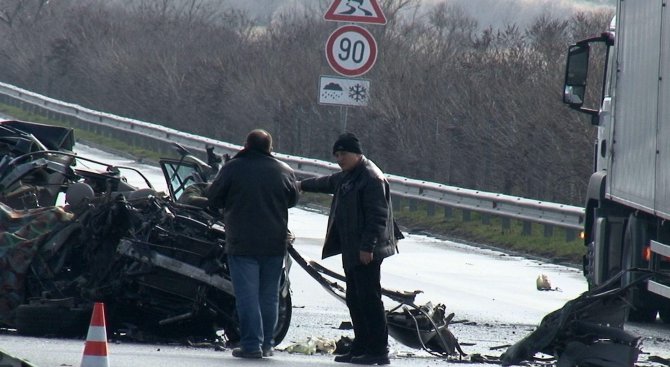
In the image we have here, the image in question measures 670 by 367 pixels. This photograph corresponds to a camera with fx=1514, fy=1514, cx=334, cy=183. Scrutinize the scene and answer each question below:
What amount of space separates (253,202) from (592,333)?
2.57 m

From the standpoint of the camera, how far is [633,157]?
13.1 m

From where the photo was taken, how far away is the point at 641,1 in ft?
42.4

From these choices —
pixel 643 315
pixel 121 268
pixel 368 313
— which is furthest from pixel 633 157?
pixel 121 268

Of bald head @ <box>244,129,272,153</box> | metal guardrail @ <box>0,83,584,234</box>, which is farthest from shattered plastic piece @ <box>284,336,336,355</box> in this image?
metal guardrail @ <box>0,83,584,234</box>

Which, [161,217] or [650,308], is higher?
[161,217]

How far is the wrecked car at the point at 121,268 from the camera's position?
35.2ft

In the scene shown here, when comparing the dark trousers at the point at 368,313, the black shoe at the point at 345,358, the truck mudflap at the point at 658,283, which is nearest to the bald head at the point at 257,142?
the dark trousers at the point at 368,313

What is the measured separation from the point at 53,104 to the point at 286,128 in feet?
32.1

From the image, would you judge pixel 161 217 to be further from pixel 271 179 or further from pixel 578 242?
pixel 578 242

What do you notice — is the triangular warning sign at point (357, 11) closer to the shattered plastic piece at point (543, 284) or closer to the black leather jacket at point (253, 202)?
the shattered plastic piece at point (543, 284)

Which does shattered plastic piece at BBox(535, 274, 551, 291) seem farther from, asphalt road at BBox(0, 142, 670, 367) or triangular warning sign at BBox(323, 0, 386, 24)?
triangular warning sign at BBox(323, 0, 386, 24)

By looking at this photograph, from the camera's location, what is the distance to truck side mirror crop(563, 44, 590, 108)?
15.1 meters

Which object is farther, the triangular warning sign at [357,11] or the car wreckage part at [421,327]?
the triangular warning sign at [357,11]

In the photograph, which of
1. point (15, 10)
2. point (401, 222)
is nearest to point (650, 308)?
point (401, 222)
